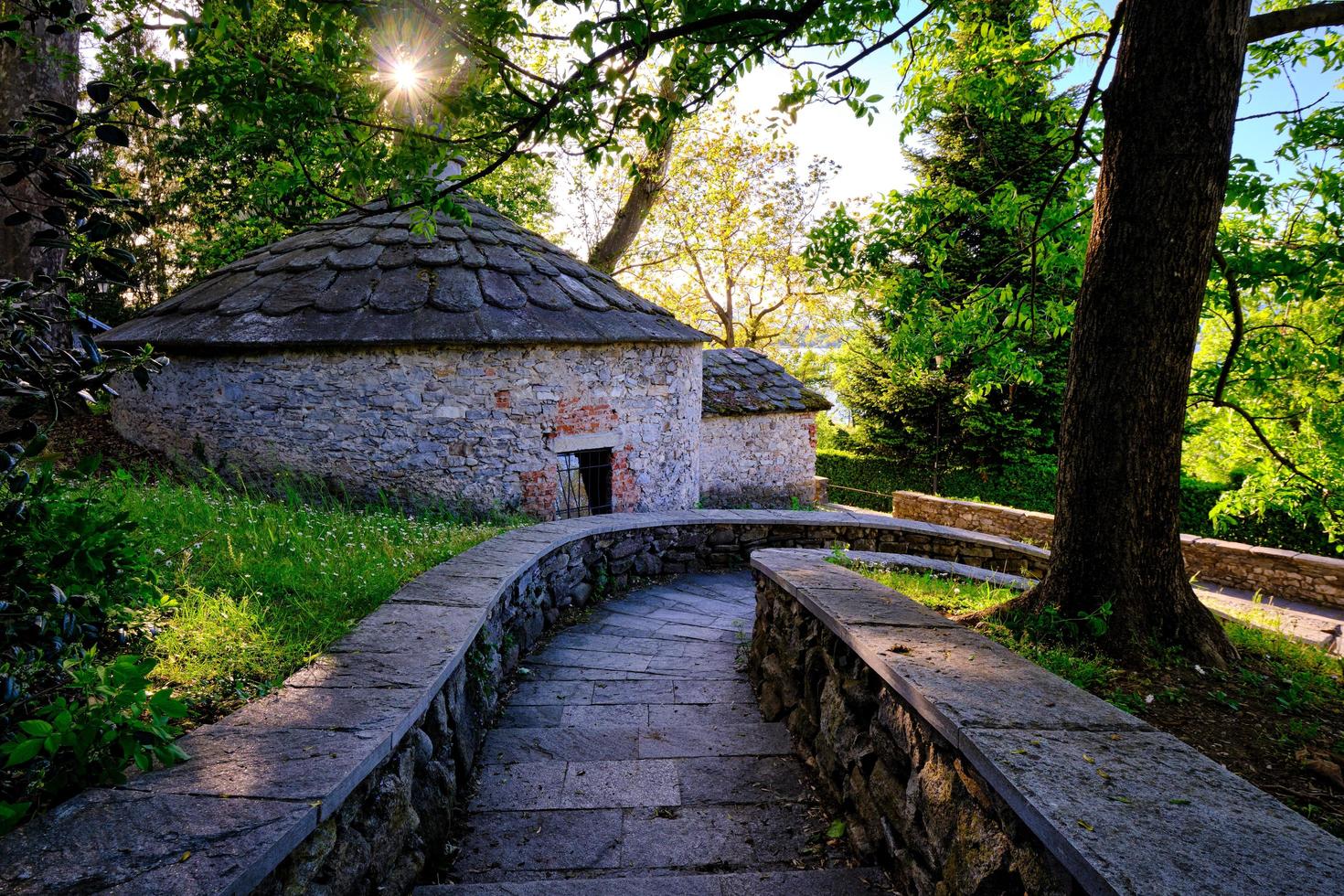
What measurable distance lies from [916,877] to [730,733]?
64.9 inches

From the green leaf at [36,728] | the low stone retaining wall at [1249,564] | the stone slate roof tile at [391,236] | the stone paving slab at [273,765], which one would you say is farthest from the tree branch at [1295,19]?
the stone slate roof tile at [391,236]

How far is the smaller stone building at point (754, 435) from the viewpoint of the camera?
548 inches

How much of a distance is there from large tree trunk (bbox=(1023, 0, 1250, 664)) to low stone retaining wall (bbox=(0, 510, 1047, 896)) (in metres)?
2.98

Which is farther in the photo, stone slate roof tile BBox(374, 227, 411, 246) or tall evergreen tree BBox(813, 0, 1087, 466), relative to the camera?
stone slate roof tile BBox(374, 227, 411, 246)

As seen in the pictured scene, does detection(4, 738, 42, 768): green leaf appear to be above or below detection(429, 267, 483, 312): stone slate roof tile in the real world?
below

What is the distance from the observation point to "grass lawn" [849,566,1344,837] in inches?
90.3

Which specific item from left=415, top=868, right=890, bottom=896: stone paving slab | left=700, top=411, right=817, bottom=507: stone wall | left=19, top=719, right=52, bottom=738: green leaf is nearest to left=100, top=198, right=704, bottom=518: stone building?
left=700, top=411, right=817, bottom=507: stone wall

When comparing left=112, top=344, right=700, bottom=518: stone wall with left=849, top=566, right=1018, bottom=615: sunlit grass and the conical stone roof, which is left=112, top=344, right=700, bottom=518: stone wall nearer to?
the conical stone roof

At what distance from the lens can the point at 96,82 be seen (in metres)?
2.04

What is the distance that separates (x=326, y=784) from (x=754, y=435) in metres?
12.9

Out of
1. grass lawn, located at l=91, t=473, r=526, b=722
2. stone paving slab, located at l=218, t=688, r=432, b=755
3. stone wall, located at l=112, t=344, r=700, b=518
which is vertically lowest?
stone paving slab, located at l=218, t=688, r=432, b=755

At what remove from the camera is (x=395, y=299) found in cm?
838

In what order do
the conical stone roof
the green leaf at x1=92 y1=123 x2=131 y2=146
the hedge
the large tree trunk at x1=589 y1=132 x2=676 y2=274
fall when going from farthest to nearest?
the large tree trunk at x1=589 y1=132 x2=676 y2=274
the hedge
the conical stone roof
the green leaf at x1=92 y1=123 x2=131 y2=146

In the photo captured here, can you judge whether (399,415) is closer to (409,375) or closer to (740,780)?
(409,375)
